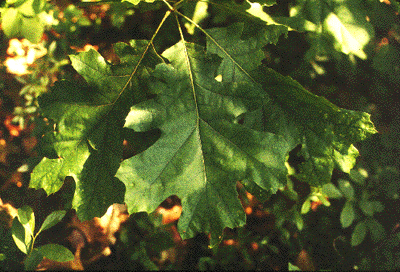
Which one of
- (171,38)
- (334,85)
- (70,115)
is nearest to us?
(70,115)

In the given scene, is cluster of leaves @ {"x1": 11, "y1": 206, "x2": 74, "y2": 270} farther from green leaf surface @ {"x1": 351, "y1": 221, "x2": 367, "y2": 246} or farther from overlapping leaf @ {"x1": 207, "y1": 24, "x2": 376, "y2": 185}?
green leaf surface @ {"x1": 351, "y1": 221, "x2": 367, "y2": 246}

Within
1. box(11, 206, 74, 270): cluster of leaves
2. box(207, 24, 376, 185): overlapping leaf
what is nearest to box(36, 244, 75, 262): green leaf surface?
box(11, 206, 74, 270): cluster of leaves

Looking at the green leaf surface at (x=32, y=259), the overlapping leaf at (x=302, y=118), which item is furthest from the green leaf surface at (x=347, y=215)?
the green leaf surface at (x=32, y=259)

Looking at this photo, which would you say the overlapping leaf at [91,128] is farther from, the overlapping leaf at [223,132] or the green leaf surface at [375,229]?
the green leaf surface at [375,229]

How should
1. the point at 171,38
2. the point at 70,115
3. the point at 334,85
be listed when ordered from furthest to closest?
1. the point at 334,85
2. the point at 171,38
3. the point at 70,115

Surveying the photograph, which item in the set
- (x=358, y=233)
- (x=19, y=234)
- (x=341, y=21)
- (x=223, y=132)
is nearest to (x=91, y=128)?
(x=223, y=132)

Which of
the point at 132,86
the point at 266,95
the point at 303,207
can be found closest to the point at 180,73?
the point at 132,86

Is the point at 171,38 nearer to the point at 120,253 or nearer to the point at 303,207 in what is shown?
the point at 303,207
